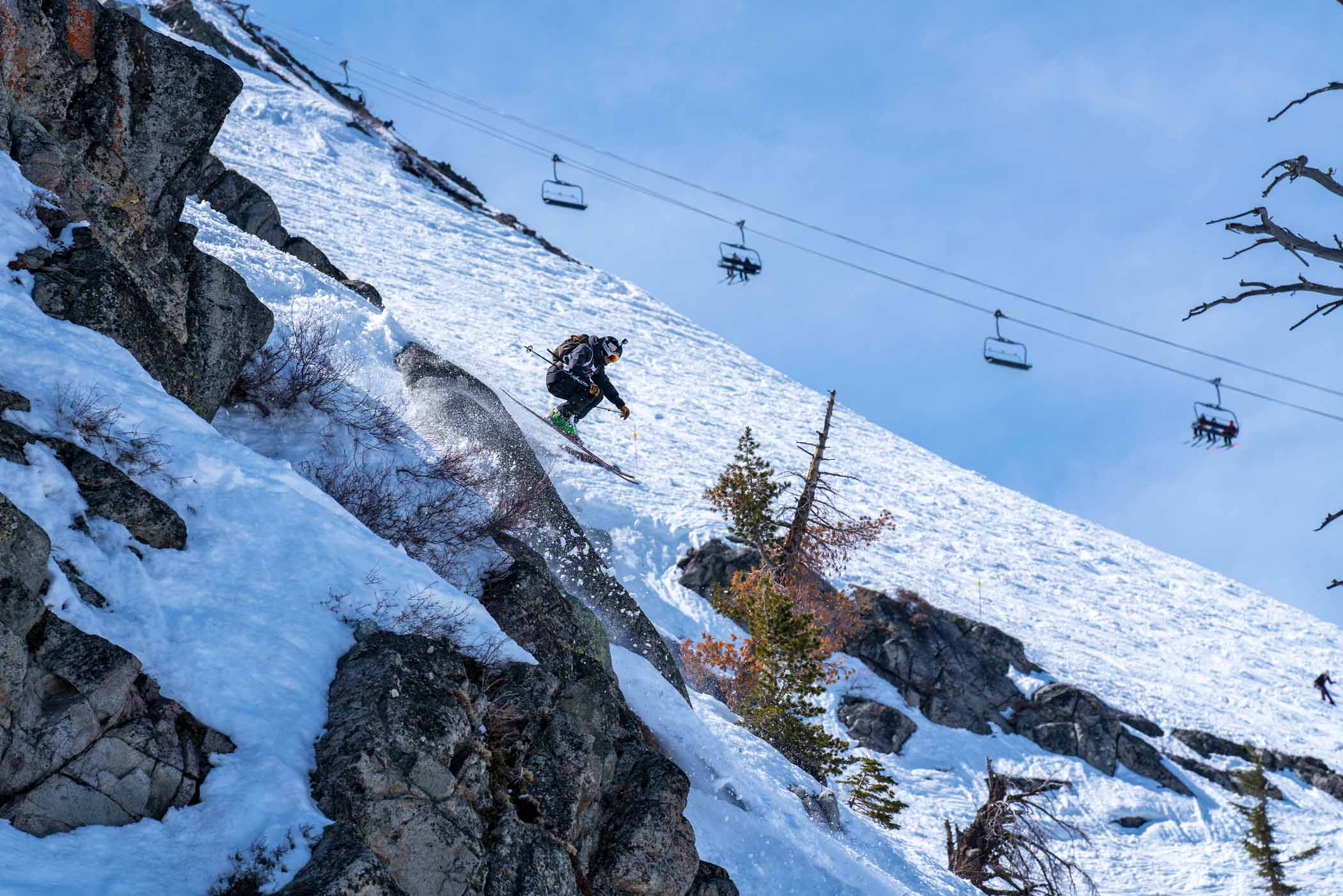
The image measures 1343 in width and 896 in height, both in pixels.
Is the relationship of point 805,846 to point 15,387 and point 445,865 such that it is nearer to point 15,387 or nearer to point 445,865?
point 445,865

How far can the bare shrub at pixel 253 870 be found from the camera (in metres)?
5.64

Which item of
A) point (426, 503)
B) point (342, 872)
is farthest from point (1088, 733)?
point (342, 872)

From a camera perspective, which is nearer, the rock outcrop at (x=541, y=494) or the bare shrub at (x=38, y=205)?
the bare shrub at (x=38, y=205)

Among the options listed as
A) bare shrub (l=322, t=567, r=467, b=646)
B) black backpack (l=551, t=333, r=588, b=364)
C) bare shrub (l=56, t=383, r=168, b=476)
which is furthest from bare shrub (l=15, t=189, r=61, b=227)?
black backpack (l=551, t=333, r=588, b=364)

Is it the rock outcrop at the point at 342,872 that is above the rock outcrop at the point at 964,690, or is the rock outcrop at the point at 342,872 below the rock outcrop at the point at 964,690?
below

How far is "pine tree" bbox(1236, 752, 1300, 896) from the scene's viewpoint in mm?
24625

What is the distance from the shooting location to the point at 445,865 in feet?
21.7

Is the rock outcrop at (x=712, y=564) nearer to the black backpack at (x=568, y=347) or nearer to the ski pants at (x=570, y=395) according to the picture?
the ski pants at (x=570, y=395)

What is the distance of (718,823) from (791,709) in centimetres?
786

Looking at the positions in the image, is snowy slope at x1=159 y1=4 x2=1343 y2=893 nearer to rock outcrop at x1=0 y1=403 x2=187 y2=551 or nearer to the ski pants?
the ski pants

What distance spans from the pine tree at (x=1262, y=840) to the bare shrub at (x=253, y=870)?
26354mm

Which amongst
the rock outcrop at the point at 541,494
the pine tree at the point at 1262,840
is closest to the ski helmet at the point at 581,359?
the rock outcrop at the point at 541,494

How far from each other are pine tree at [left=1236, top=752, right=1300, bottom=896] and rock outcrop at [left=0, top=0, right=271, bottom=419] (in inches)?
1038

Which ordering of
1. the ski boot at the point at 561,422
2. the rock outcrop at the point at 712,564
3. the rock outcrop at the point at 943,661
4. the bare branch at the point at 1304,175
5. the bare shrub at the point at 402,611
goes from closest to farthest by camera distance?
the bare branch at the point at 1304,175 → the bare shrub at the point at 402,611 → the ski boot at the point at 561,422 → the rock outcrop at the point at 712,564 → the rock outcrop at the point at 943,661
